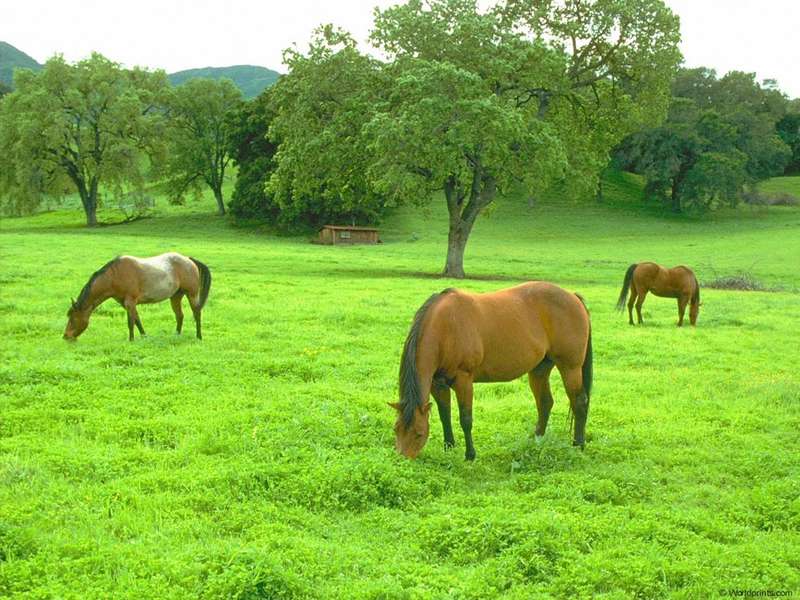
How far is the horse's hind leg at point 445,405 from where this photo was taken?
7469mm

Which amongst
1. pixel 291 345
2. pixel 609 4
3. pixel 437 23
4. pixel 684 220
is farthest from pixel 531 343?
pixel 684 220

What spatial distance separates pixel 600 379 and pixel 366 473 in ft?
19.7

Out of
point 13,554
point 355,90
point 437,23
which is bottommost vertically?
point 13,554

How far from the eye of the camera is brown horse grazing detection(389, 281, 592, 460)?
7.06 metres

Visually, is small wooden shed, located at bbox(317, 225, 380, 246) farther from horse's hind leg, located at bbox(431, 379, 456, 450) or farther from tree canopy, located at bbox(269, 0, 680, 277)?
horse's hind leg, located at bbox(431, 379, 456, 450)

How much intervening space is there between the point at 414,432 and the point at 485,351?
1244mm

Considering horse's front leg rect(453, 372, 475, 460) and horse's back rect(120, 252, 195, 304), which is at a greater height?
horse's back rect(120, 252, 195, 304)

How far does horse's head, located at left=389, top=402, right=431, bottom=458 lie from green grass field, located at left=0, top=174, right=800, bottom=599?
16cm

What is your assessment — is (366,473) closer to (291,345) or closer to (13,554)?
(13,554)

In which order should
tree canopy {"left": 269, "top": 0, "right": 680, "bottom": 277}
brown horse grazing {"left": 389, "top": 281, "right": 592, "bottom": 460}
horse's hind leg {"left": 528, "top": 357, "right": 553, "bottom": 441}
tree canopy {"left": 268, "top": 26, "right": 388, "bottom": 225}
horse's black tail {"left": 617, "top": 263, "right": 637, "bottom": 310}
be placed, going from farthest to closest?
tree canopy {"left": 268, "top": 26, "right": 388, "bottom": 225} < tree canopy {"left": 269, "top": 0, "right": 680, "bottom": 277} < horse's black tail {"left": 617, "top": 263, "right": 637, "bottom": 310} < horse's hind leg {"left": 528, "top": 357, "right": 553, "bottom": 441} < brown horse grazing {"left": 389, "top": 281, "right": 592, "bottom": 460}

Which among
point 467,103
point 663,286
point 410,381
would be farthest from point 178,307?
A: point 467,103

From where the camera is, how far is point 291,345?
502 inches

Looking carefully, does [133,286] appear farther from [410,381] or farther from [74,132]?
[74,132]

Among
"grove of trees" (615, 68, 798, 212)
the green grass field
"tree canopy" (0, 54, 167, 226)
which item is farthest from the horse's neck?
"grove of trees" (615, 68, 798, 212)
